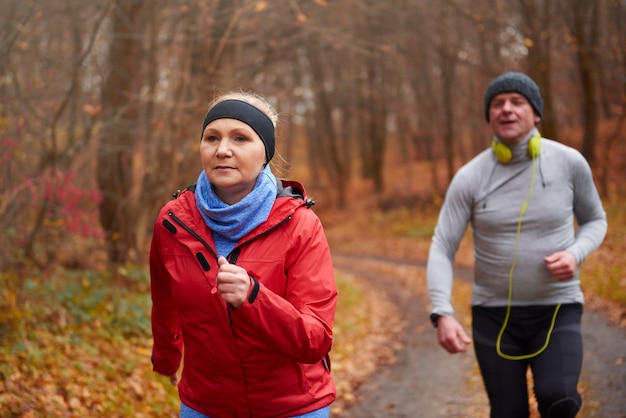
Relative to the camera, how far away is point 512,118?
4125mm

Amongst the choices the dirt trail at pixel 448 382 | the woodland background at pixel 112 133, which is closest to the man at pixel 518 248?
the woodland background at pixel 112 133

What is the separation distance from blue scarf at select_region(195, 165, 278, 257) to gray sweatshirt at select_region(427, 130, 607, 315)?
1.70m

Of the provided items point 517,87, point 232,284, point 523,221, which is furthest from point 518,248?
point 232,284

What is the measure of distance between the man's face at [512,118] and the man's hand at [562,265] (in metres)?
0.76

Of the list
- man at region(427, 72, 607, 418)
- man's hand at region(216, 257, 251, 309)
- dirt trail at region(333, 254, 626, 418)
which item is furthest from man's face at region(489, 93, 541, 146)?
dirt trail at region(333, 254, 626, 418)

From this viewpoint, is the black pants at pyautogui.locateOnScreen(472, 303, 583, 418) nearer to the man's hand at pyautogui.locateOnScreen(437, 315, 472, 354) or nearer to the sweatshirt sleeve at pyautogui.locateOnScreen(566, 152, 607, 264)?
the man's hand at pyautogui.locateOnScreen(437, 315, 472, 354)

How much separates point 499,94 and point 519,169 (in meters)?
0.49

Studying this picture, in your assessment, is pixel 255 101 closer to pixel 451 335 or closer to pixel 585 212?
pixel 451 335

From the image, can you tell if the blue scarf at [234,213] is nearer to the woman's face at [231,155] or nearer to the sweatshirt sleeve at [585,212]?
the woman's face at [231,155]

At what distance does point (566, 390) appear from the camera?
359 centimetres

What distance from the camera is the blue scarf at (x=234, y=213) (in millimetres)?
2748

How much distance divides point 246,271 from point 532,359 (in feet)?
6.74

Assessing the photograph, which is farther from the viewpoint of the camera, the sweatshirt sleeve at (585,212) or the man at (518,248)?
the sweatshirt sleeve at (585,212)

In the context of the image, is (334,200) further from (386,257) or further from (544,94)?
(544,94)
